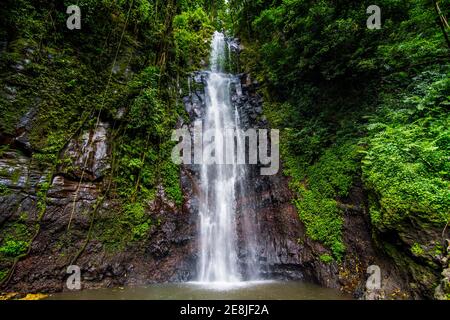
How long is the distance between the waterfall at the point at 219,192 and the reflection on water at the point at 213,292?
112cm

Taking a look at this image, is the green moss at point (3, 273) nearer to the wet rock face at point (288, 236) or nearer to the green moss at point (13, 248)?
the green moss at point (13, 248)

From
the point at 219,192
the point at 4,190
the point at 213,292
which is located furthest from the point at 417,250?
the point at 4,190

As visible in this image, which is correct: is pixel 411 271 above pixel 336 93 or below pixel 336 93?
below

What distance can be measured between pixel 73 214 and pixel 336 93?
8210mm

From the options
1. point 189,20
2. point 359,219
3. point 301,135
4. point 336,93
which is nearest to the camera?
point 359,219

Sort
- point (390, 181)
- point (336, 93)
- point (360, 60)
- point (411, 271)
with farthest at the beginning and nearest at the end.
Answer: point (336, 93), point (360, 60), point (390, 181), point (411, 271)

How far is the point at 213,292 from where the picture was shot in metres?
5.18

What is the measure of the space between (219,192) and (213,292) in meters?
3.79

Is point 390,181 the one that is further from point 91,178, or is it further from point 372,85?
point 91,178

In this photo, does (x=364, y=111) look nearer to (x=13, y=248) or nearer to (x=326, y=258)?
(x=326, y=258)

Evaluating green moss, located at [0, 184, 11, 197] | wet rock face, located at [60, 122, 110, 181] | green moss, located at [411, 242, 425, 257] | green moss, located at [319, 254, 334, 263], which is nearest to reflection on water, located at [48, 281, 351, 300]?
green moss, located at [319, 254, 334, 263]

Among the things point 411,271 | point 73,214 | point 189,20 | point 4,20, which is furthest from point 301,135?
point 189,20

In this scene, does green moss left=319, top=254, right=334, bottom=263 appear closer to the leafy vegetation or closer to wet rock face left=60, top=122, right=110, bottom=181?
the leafy vegetation
